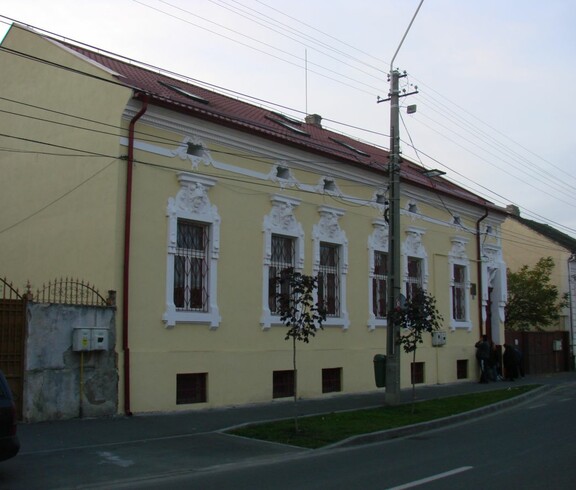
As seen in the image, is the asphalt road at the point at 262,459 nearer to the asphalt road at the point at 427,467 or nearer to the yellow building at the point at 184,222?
the asphalt road at the point at 427,467

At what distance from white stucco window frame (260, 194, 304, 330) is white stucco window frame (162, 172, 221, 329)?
1603mm

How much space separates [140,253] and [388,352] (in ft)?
20.7

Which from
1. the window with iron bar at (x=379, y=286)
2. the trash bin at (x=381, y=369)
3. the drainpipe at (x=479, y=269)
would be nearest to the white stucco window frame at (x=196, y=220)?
the trash bin at (x=381, y=369)

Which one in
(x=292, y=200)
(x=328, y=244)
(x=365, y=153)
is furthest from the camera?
(x=365, y=153)

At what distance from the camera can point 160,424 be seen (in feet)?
42.6

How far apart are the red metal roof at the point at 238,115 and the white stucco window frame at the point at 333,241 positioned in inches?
64.5

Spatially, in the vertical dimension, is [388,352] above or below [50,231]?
below

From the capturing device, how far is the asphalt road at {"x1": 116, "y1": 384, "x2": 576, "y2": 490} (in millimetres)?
8109

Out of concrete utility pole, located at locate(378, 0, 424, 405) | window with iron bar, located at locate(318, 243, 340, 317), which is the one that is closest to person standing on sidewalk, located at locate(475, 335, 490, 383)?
window with iron bar, located at locate(318, 243, 340, 317)

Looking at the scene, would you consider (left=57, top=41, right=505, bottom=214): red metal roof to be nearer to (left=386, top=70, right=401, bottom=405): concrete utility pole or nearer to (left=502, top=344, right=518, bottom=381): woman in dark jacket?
(left=386, top=70, right=401, bottom=405): concrete utility pole

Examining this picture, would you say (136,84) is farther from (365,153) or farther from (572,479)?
(572,479)

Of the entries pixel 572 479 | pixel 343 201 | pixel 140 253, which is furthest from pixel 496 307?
pixel 572 479

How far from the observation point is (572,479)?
8.03m

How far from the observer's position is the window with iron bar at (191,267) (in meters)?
15.5
